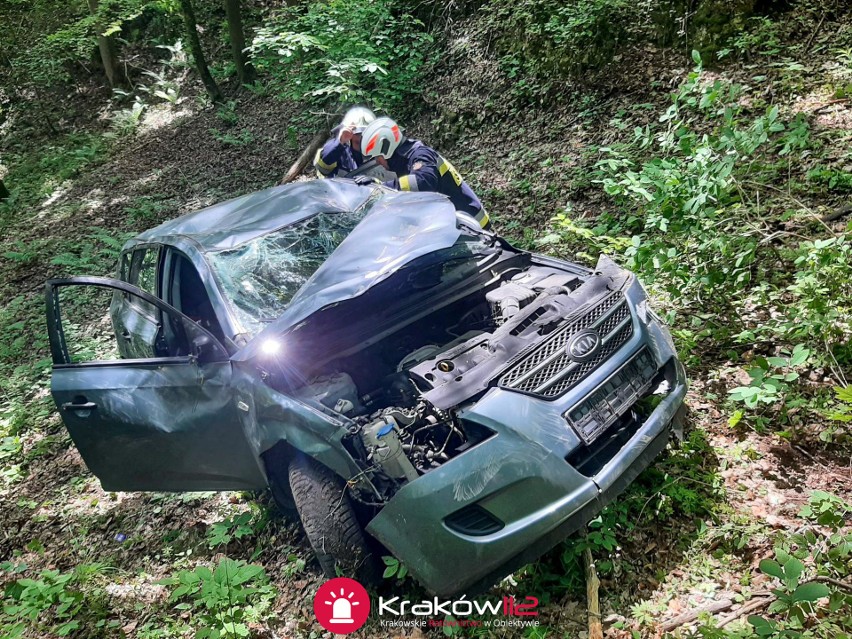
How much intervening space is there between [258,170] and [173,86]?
20.1 feet

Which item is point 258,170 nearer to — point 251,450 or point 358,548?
point 251,450

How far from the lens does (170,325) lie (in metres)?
3.92

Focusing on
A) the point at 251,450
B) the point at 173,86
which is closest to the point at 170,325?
the point at 251,450

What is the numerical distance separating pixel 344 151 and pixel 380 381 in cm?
369

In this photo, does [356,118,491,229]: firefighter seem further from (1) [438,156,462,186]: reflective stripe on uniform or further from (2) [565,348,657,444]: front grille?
(2) [565,348,657,444]: front grille

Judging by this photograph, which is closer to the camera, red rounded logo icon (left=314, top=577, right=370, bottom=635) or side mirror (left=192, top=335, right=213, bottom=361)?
red rounded logo icon (left=314, top=577, right=370, bottom=635)

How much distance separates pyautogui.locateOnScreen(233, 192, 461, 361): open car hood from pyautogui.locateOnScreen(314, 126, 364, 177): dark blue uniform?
8.39 ft

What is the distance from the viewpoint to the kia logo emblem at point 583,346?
295cm

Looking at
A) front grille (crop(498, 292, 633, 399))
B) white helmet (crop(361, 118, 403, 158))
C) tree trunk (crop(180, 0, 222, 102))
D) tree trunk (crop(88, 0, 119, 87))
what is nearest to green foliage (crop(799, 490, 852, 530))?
front grille (crop(498, 292, 633, 399))

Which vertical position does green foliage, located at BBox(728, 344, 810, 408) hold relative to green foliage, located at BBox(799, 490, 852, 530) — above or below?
above

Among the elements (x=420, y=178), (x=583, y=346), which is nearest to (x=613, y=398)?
(x=583, y=346)

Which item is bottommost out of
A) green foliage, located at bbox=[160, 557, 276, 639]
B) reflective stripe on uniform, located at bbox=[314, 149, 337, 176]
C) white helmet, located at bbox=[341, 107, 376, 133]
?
green foliage, located at bbox=[160, 557, 276, 639]

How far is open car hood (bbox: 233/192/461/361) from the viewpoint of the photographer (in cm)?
319

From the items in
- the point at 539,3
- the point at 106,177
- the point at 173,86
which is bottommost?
the point at 106,177
